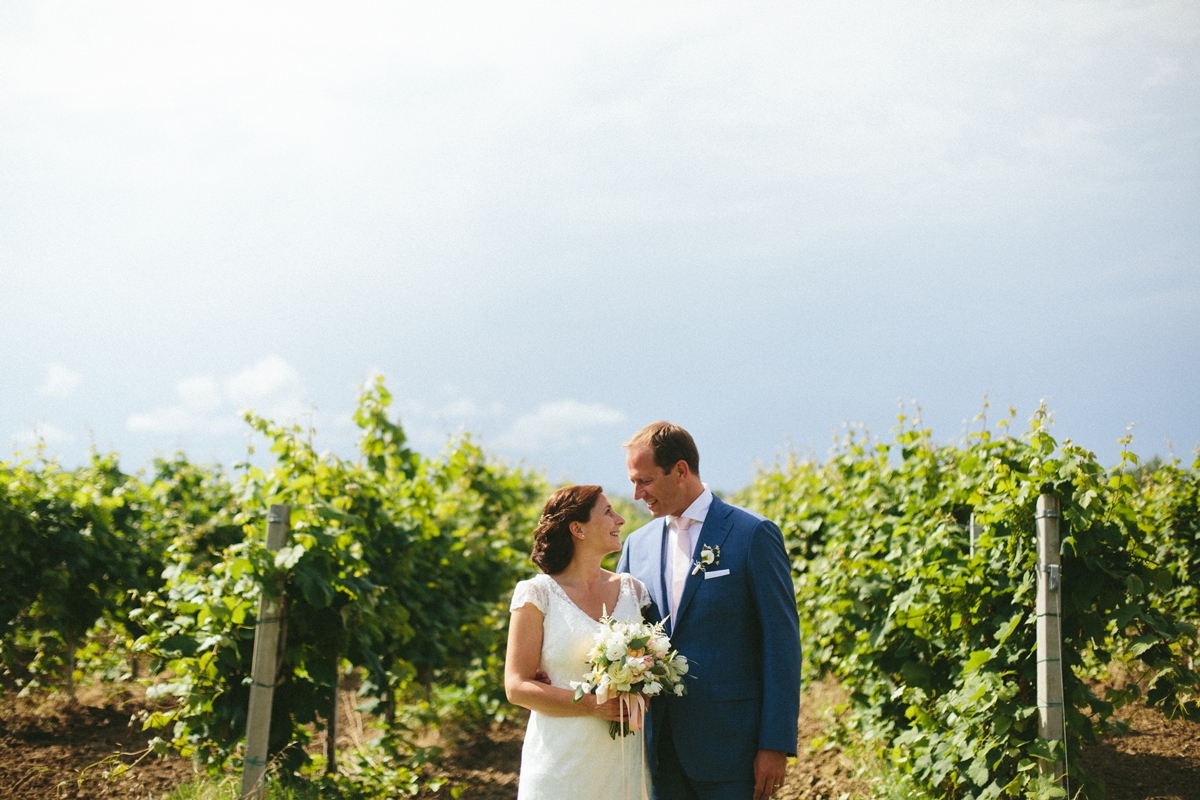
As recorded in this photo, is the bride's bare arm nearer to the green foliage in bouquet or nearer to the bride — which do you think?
the bride

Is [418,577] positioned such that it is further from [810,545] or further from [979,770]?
[979,770]

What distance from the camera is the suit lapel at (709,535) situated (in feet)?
A: 10.1

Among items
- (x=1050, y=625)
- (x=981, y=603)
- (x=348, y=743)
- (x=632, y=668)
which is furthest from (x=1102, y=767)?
(x=348, y=743)

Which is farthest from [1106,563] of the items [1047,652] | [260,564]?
[260,564]

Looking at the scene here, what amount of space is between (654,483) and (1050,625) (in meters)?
1.89

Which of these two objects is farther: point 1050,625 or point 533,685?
point 1050,625

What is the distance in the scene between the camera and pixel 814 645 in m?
6.70

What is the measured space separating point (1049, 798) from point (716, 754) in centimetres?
164

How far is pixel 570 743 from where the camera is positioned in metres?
2.99

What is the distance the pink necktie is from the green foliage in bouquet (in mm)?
1611

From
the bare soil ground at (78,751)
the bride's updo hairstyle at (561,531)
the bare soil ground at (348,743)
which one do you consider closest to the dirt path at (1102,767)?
the bare soil ground at (348,743)

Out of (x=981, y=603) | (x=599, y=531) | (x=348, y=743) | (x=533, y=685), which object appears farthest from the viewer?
(x=348, y=743)

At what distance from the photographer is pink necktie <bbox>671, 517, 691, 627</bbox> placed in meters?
3.18

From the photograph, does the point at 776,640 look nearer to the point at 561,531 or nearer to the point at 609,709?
the point at 609,709
